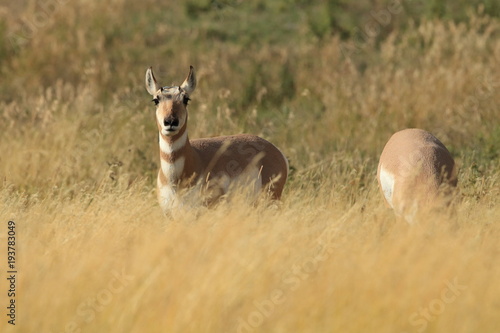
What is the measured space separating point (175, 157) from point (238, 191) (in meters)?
0.63

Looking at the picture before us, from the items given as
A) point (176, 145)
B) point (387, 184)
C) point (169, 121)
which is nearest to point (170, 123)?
point (169, 121)

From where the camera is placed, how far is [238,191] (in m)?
7.39

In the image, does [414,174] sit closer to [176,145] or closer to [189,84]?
[176,145]

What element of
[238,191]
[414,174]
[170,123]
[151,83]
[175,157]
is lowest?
[238,191]

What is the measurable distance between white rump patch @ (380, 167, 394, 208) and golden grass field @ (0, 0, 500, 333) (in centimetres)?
14

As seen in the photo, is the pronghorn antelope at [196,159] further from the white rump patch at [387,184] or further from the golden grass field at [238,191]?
the white rump patch at [387,184]

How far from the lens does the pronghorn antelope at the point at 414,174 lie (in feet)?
23.0

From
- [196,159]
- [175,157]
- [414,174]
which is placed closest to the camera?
[414,174]

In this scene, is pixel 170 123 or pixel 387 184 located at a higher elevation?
pixel 170 123

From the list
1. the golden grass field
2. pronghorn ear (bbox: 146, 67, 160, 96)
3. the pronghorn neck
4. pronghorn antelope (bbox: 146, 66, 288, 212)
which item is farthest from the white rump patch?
pronghorn ear (bbox: 146, 67, 160, 96)

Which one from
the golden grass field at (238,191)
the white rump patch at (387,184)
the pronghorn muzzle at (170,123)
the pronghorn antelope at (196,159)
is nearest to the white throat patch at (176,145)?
the pronghorn antelope at (196,159)

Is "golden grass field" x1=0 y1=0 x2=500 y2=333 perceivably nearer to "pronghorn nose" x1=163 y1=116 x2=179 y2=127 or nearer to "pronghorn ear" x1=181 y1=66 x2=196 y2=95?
"pronghorn nose" x1=163 y1=116 x2=179 y2=127

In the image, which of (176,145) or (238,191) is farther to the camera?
(176,145)

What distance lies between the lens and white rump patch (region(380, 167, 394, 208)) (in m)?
7.56
